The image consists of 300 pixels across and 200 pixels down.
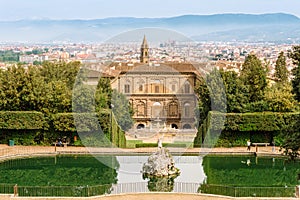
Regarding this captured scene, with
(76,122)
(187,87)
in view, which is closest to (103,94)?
(76,122)

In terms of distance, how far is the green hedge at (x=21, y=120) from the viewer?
29.4 meters

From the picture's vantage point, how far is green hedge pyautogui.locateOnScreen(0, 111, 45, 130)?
29438 mm

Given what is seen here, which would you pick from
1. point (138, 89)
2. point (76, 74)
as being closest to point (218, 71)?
point (76, 74)

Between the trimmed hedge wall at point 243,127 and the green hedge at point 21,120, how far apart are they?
367 inches

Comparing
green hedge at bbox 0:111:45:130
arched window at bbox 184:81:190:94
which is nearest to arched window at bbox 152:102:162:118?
arched window at bbox 184:81:190:94

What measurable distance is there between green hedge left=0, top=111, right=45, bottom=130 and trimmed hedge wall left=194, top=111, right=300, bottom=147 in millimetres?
9319

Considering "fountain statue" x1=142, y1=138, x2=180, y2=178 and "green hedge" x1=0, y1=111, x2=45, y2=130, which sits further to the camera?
"green hedge" x1=0, y1=111, x2=45, y2=130

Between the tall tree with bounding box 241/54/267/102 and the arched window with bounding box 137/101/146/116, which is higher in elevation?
the tall tree with bounding box 241/54/267/102

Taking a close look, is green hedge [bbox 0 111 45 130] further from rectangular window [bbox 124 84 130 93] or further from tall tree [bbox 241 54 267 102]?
rectangular window [bbox 124 84 130 93]

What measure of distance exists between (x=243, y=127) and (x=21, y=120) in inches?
479

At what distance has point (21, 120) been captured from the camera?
1164 inches

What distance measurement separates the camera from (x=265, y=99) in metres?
30.9

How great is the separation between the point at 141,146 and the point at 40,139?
5668 millimetres

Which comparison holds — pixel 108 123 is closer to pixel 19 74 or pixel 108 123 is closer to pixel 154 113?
pixel 19 74
